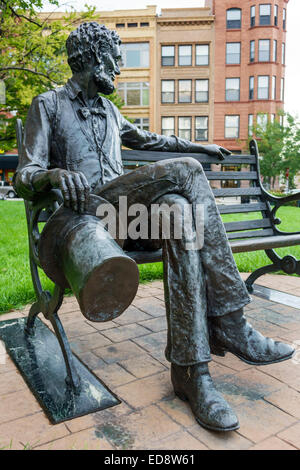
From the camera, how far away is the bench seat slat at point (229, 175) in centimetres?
378

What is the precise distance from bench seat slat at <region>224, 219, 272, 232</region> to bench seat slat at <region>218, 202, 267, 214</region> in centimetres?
11

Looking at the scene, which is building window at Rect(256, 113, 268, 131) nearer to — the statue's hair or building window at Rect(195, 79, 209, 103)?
building window at Rect(195, 79, 209, 103)

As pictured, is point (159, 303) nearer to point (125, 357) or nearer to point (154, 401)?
point (125, 357)

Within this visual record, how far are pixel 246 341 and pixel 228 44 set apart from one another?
1421 inches

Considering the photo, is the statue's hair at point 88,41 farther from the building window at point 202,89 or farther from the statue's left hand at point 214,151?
the building window at point 202,89

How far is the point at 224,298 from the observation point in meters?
2.04

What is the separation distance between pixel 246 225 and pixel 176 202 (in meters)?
1.98

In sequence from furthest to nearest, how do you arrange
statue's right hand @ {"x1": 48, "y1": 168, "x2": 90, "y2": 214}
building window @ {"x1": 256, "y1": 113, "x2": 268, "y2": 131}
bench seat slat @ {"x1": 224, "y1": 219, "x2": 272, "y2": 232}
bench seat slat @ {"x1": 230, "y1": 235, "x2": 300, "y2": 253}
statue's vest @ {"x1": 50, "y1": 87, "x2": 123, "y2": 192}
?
building window @ {"x1": 256, "y1": 113, "x2": 268, "y2": 131}, bench seat slat @ {"x1": 224, "y1": 219, "x2": 272, "y2": 232}, bench seat slat @ {"x1": 230, "y1": 235, "x2": 300, "y2": 253}, statue's vest @ {"x1": 50, "y1": 87, "x2": 123, "y2": 192}, statue's right hand @ {"x1": 48, "y1": 168, "x2": 90, "y2": 214}

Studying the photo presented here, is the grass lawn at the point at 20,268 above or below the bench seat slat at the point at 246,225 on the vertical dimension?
below

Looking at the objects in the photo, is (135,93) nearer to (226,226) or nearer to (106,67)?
(226,226)

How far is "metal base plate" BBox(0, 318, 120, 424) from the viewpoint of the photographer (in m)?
2.07

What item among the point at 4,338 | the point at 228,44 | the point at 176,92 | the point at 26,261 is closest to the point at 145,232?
the point at 4,338

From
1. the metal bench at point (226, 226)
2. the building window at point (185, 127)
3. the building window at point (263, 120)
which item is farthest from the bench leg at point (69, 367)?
the building window at point (185, 127)

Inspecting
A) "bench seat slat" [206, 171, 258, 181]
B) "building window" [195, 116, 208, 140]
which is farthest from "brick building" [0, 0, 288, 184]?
"bench seat slat" [206, 171, 258, 181]
